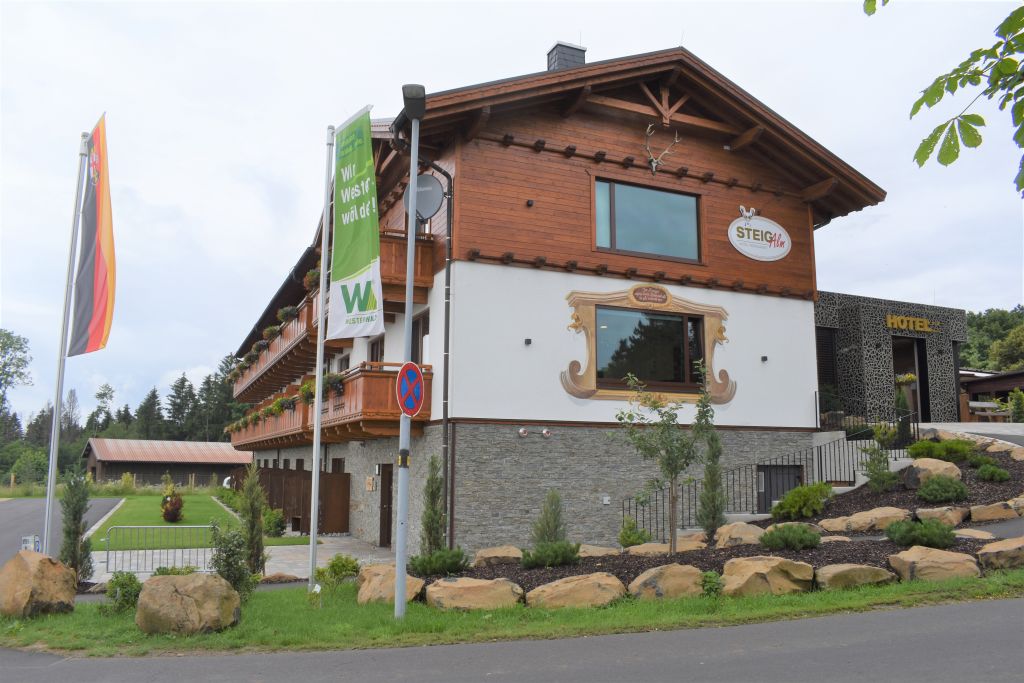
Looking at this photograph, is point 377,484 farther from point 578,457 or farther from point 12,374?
point 12,374

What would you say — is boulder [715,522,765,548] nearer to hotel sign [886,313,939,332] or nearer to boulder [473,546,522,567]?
boulder [473,546,522,567]

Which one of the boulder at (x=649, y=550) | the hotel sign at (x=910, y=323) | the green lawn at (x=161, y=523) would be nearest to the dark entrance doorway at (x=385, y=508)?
the green lawn at (x=161, y=523)

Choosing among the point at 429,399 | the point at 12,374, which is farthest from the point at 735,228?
the point at 12,374

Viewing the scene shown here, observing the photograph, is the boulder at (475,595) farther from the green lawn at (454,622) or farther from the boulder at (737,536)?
the boulder at (737,536)

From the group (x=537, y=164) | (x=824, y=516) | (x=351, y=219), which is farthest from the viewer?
(x=537, y=164)

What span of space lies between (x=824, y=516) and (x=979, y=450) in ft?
16.0

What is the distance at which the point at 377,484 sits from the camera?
71.1ft

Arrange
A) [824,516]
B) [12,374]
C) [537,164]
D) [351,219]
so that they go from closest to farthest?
[351,219] → [824,516] → [537,164] → [12,374]

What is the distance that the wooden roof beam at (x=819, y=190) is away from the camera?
21.3m

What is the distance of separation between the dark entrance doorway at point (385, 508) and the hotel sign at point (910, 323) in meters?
17.3

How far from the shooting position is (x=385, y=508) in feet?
69.6

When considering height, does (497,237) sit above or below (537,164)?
below

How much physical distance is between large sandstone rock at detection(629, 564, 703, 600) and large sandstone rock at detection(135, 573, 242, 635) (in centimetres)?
499

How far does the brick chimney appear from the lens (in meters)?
21.3
